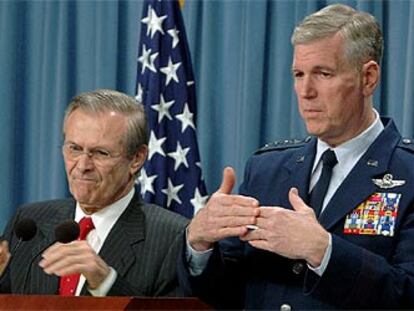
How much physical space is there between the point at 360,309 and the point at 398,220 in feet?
0.66

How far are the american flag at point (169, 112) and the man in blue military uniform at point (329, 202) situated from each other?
1179 mm

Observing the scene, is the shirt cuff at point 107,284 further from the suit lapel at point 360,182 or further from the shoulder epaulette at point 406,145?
the shoulder epaulette at point 406,145

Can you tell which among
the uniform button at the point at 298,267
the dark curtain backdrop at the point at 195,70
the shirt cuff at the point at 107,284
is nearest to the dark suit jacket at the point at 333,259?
the uniform button at the point at 298,267

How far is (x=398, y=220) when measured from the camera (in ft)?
5.83

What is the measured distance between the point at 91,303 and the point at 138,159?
2.40 feet

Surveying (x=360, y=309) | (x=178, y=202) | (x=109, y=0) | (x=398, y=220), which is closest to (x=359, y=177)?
(x=398, y=220)

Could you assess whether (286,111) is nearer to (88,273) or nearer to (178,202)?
(178,202)

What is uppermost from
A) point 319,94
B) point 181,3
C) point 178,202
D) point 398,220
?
point 181,3

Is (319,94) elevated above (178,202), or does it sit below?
above

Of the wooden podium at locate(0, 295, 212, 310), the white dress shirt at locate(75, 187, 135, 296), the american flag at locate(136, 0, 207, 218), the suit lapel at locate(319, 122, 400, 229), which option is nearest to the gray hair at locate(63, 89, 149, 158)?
the white dress shirt at locate(75, 187, 135, 296)

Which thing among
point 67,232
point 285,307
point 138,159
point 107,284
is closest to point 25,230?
point 67,232

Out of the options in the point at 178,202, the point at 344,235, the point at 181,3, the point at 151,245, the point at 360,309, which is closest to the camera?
the point at 360,309

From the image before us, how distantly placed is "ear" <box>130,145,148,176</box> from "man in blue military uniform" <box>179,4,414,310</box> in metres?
0.39

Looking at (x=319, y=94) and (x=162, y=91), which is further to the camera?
(x=162, y=91)
